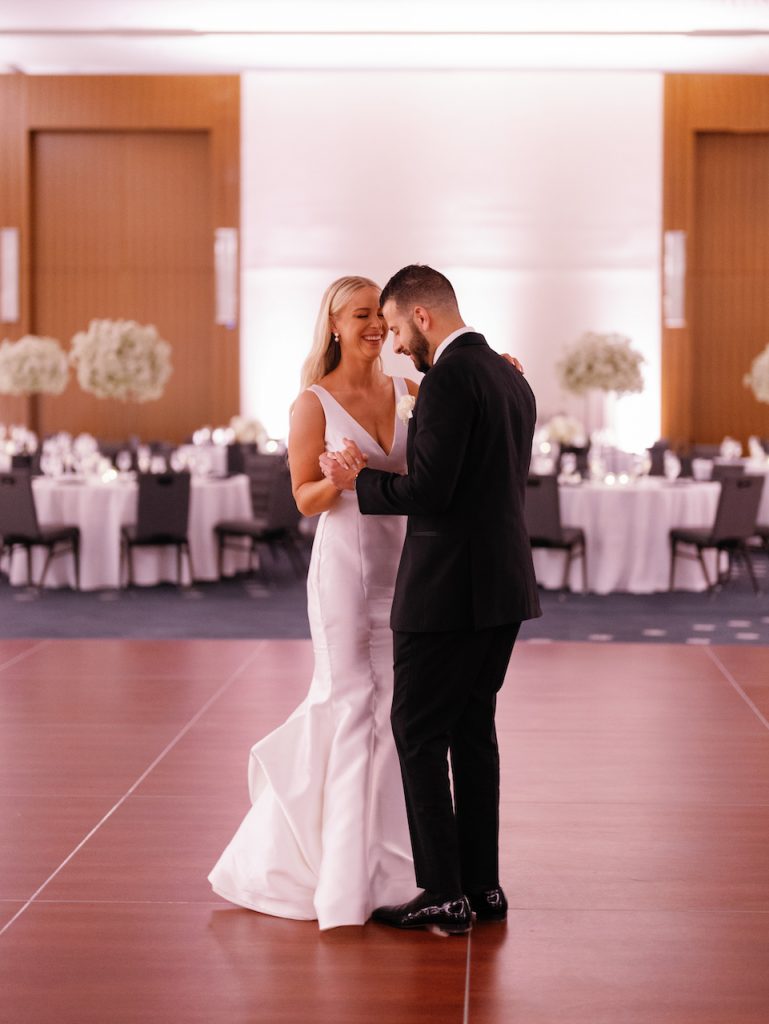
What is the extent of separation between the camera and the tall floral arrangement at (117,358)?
32.8 ft

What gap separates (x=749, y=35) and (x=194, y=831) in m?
12.5

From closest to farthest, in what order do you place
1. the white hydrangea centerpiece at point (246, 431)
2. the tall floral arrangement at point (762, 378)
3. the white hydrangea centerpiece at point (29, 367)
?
1. the white hydrangea centerpiece at point (29, 367)
2. the tall floral arrangement at point (762, 378)
3. the white hydrangea centerpiece at point (246, 431)

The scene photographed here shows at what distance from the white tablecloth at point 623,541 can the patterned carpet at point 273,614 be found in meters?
0.20

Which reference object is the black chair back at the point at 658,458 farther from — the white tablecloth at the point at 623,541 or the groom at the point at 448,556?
the groom at the point at 448,556

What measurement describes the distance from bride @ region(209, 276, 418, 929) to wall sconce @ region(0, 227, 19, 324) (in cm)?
1358

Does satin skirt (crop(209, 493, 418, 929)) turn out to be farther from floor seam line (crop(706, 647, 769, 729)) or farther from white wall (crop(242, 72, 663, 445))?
white wall (crop(242, 72, 663, 445))

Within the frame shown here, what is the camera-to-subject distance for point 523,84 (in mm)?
15984

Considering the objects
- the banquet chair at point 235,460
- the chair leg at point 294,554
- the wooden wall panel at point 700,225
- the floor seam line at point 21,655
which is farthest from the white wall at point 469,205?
the floor seam line at point 21,655

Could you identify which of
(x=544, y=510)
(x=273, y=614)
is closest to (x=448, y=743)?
(x=273, y=614)

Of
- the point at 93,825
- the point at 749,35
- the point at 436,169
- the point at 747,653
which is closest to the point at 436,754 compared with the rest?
the point at 93,825

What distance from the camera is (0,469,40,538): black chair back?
8.90m

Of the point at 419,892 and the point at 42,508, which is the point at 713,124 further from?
the point at 419,892

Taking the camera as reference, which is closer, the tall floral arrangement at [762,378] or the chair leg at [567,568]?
the chair leg at [567,568]

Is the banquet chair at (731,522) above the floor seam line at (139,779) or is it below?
above
